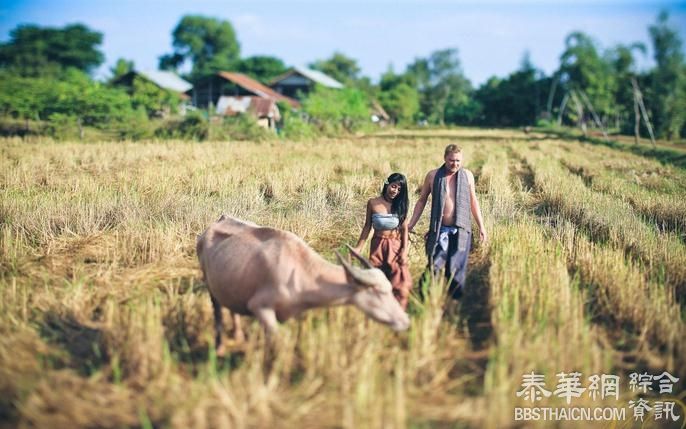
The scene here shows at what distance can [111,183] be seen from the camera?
9250mm

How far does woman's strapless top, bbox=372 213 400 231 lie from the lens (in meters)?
4.23

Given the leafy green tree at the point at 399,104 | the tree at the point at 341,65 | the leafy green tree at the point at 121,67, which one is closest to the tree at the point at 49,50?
the leafy green tree at the point at 121,67

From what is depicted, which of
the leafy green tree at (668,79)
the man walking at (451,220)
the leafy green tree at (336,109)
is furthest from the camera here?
the leafy green tree at (336,109)

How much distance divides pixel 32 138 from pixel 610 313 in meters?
20.0

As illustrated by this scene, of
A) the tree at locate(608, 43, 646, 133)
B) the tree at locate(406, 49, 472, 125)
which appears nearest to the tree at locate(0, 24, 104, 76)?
the tree at locate(406, 49, 472, 125)

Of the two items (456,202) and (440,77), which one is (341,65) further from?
(456,202)

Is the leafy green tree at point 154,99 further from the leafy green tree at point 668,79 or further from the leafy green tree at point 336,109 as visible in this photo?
the leafy green tree at point 668,79

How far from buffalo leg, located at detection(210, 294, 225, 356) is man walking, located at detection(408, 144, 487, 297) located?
177cm

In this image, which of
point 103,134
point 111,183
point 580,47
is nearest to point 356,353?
point 111,183

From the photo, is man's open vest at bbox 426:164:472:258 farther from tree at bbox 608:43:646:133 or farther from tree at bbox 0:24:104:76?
tree at bbox 0:24:104:76

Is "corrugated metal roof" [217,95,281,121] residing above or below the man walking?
above

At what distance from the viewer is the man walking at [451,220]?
14.3 ft

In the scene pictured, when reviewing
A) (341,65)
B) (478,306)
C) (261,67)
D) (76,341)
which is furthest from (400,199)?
(341,65)

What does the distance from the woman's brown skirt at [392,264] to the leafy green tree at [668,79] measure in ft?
91.9
